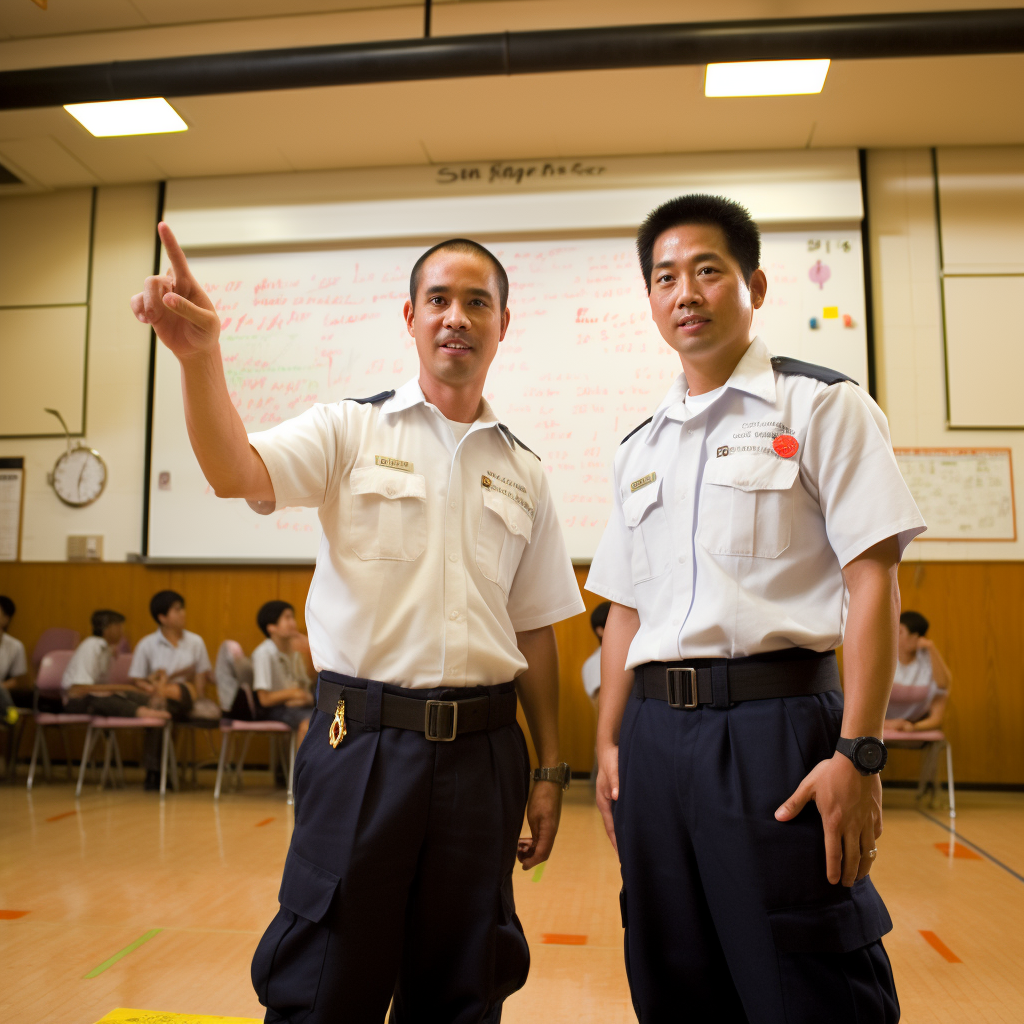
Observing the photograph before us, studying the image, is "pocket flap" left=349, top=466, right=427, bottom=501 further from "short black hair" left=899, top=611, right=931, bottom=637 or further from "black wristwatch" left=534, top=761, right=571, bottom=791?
"short black hair" left=899, top=611, right=931, bottom=637

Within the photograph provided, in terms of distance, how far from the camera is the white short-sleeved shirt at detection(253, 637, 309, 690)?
17.2 ft

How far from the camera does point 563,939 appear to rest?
110 inches

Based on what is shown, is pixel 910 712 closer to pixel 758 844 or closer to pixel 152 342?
pixel 758 844

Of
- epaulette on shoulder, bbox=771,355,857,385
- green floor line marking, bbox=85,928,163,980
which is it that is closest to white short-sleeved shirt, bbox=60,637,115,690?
green floor line marking, bbox=85,928,163,980

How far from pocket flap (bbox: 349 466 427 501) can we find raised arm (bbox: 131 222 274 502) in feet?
0.75

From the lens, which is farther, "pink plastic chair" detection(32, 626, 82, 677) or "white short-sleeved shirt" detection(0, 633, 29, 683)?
"pink plastic chair" detection(32, 626, 82, 677)

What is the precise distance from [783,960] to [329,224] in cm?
574

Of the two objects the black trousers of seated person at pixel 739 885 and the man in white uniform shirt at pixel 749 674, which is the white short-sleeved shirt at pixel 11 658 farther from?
the black trousers of seated person at pixel 739 885

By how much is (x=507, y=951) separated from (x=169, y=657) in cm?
462

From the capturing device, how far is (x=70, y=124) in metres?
5.62

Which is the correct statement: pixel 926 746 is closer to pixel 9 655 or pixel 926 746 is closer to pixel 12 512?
pixel 9 655

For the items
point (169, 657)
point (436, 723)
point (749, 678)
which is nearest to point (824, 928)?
point (749, 678)

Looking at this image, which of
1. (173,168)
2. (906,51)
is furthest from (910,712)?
Result: (173,168)

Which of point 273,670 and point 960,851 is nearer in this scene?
point 960,851
